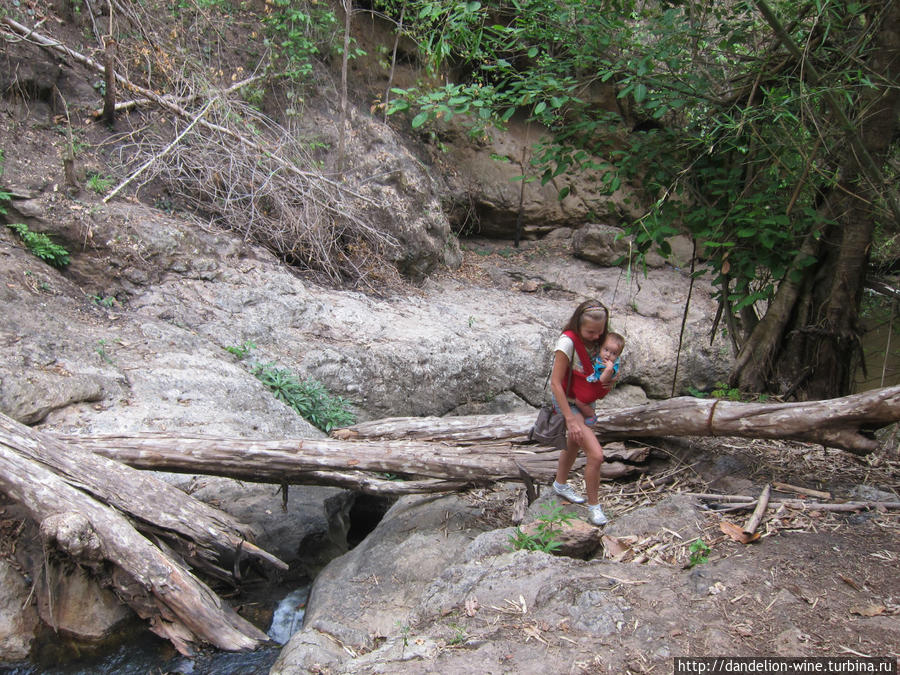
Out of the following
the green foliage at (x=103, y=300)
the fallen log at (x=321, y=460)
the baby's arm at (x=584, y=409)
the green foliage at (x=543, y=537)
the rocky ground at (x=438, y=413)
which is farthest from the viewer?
the green foliage at (x=103, y=300)

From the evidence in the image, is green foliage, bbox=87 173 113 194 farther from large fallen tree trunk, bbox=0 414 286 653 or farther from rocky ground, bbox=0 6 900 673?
large fallen tree trunk, bbox=0 414 286 653

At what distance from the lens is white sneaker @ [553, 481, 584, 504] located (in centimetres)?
401

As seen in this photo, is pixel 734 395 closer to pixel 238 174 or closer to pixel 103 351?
pixel 103 351

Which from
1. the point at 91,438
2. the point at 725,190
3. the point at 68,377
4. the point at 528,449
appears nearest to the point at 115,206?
the point at 68,377

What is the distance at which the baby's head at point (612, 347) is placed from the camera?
362 centimetres

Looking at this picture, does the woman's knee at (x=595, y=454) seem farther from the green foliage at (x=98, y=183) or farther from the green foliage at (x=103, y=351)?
the green foliage at (x=98, y=183)

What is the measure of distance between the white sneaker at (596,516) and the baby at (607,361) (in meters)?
0.59

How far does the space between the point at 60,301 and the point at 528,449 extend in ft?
15.6

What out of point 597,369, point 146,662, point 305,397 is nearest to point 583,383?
point 597,369

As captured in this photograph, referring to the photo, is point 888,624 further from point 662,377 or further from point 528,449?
point 662,377

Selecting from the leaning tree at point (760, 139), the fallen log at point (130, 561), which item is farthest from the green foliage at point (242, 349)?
the leaning tree at point (760, 139)

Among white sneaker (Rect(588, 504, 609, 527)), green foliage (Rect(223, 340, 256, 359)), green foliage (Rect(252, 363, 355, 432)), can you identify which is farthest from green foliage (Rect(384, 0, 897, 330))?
green foliage (Rect(223, 340, 256, 359))

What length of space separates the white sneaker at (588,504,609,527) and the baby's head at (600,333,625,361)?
0.92 metres

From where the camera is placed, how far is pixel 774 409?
3809 mm
